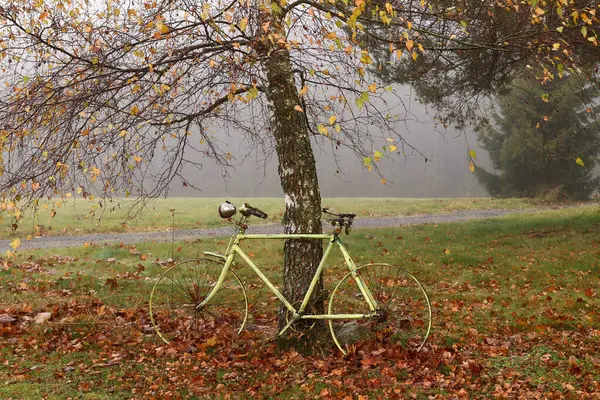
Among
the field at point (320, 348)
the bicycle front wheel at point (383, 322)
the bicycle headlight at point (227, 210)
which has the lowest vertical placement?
the field at point (320, 348)

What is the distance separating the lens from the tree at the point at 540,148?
31083 mm

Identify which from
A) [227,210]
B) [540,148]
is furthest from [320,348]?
[540,148]

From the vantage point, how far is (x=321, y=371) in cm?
587

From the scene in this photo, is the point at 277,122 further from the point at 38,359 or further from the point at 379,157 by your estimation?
the point at 38,359

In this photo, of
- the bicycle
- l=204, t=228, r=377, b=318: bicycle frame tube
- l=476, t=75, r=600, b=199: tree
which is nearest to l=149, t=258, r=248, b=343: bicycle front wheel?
the bicycle

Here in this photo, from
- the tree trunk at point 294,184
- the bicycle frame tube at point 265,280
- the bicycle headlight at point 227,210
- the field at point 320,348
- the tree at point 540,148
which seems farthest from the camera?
the tree at point 540,148

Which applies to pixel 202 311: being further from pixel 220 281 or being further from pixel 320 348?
pixel 320 348

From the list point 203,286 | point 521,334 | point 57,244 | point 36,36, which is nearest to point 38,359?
point 203,286

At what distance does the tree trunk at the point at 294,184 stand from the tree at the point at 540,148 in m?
25.1

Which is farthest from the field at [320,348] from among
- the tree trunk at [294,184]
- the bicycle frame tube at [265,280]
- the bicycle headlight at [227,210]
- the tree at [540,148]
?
the tree at [540,148]

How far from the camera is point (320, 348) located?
6.43 m

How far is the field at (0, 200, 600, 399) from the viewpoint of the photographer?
539 cm

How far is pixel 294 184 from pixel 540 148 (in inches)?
1112

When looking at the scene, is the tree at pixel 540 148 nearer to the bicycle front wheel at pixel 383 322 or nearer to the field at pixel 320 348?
the field at pixel 320 348
